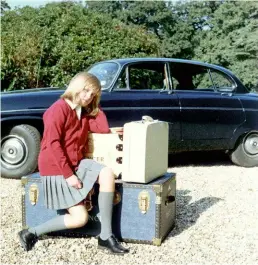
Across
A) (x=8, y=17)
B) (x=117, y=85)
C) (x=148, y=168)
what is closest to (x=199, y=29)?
(x=8, y=17)

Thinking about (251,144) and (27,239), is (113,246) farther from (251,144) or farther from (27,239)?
(251,144)

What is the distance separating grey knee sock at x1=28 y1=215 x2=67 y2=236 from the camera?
11.0 feet

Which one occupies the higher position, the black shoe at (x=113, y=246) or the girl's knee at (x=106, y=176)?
the girl's knee at (x=106, y=176)

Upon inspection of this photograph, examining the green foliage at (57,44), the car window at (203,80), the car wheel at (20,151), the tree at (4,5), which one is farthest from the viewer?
the tree at (4,5)

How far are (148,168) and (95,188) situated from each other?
430mm

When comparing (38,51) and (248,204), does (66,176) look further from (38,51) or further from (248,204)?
(38,51)

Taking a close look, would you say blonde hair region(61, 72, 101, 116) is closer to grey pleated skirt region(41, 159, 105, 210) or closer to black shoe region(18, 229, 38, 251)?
grey pleated skirt region(41, 159, 105, 210)

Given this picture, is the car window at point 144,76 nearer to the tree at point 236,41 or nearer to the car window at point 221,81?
the car window at point 221,81

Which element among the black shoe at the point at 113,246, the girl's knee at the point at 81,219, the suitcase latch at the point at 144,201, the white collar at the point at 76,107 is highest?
the white collar at the point at 76,107

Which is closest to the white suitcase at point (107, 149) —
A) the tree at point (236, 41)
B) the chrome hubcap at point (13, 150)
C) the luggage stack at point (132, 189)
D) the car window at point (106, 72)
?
the luggage stack at point (132, 189)

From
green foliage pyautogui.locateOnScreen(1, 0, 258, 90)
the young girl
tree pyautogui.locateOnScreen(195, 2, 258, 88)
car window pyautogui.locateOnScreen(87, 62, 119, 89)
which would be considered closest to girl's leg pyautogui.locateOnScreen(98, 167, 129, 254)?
the young girl

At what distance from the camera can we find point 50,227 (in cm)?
339

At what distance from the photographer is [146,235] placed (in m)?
3.45

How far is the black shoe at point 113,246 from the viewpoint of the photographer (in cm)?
322
